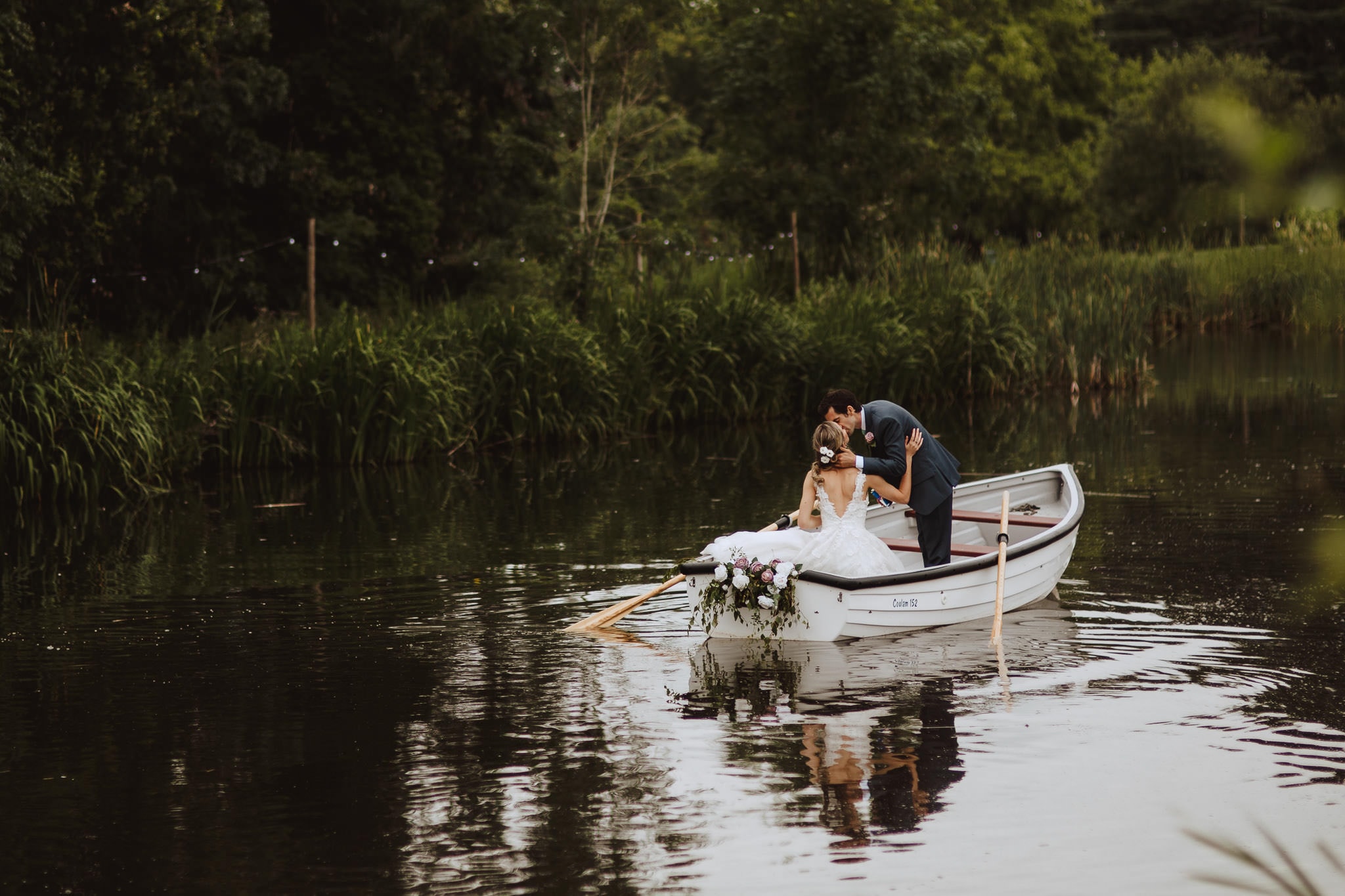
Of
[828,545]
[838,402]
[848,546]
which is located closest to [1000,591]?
[848,546]

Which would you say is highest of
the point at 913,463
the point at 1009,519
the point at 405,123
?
the point at 405,123

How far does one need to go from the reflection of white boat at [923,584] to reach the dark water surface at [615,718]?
0.16m

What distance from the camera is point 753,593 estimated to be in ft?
29.9

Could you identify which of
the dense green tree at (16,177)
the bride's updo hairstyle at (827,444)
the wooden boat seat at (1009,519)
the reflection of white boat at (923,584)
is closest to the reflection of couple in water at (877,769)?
the reflection of white boat at (923,584)

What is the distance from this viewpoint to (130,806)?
676 centimetres

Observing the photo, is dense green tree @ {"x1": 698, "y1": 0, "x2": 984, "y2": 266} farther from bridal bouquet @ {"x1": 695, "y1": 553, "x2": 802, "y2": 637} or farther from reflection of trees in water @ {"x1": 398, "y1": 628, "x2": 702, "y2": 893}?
reflection of trees in water @ {"x1": 398, "y1": 628, "x2": 702, "y2": 893}

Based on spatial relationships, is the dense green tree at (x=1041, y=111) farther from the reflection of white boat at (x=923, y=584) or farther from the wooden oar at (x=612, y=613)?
the wooden oar at (x=612, y=613)

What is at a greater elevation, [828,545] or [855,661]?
[828,545]

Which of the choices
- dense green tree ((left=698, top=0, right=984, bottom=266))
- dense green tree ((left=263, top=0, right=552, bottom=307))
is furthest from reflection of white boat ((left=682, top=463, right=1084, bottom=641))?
dense green tree ((left=698, top=0, right=984, bottom=266))

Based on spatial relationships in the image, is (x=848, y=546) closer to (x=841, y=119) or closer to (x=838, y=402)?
(x=838, y=402)

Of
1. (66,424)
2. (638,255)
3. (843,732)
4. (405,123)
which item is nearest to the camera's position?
(843,732)

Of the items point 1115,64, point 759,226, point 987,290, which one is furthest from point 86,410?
point 1115,64

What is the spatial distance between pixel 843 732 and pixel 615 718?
3.66ft

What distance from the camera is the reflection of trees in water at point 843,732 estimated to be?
663 cm
